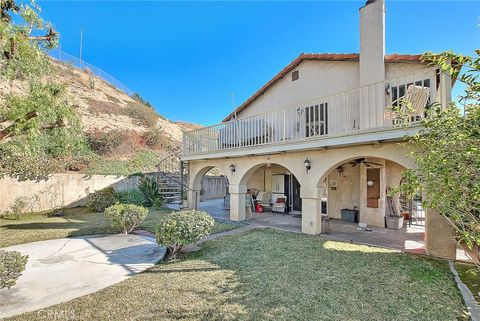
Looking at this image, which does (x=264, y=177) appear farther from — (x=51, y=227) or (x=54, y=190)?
(x=54, y=190)

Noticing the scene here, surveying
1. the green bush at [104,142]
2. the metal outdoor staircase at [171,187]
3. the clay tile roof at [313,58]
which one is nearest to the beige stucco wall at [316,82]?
the clay tile roof at [313,58]

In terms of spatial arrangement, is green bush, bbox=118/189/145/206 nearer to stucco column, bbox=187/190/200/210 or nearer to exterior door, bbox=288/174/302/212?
stucco column, bbox=187/190/200/210

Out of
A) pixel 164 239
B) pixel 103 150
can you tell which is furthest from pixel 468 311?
pixel 103 150

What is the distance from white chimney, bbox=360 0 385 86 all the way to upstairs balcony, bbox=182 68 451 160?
70 cm

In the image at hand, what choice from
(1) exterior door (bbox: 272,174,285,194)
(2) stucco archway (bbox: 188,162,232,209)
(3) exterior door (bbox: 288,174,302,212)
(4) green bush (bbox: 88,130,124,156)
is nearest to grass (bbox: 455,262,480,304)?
(3) exterior door (bbox: 288,174,302,212)

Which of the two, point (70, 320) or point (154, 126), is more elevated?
point (154, 126)

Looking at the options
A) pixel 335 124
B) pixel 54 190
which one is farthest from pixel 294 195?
pixel 54 190

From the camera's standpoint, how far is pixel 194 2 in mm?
11008

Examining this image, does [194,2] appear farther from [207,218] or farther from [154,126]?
[154,126]

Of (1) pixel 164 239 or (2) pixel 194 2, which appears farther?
(2) pixel 194 2

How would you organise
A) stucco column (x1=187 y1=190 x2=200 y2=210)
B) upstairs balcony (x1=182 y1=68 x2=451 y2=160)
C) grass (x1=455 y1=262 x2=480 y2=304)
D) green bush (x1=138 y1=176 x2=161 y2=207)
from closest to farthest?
1. grass (x1=455 y1=262 x2=480 y2=304)
2. upstairs balcony (x1=182 y1=68 x2=451 y2=160)
3. stucco column (x1=187 y1=190 x2=200 y2=210)
4. green bush (x1=138 y1=176 x2=161 y2=207)

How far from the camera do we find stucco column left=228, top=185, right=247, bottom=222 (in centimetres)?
1160

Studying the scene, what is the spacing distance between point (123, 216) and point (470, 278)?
999cm

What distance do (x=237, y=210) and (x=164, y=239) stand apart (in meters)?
5.77
